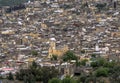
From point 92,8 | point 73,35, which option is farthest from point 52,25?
point 92,8

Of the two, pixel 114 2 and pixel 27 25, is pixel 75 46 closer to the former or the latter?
pixel 27 25

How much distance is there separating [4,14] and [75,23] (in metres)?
17.2

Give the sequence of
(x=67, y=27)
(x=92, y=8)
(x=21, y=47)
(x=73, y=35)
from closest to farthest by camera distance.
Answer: (x=21, y=47) → (x=73, y=35) → (x=67, y=27) → (x=92, y=8)

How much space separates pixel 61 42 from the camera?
43.0 metres

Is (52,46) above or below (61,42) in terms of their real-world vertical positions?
above

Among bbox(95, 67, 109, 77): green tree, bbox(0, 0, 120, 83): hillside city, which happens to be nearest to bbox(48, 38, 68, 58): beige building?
bbox(0, 0, 120, 83): hillside city

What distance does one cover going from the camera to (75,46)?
134 ft

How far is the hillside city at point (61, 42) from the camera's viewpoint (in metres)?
29.2

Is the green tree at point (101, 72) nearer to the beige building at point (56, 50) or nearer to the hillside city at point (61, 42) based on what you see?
the hillside city at point (61, 42)

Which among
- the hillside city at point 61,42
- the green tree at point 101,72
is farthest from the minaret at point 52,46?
the green tree at point 101,72

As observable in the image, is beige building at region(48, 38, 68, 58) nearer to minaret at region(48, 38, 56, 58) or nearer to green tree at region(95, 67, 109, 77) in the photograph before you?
minaret at region(48, 38, 56, 58)

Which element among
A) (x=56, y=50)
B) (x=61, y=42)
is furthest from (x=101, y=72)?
(x=61, y=42)

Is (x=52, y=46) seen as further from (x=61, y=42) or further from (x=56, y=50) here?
(x=61, y=42)

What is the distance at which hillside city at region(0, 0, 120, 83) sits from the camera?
29.2 meters
